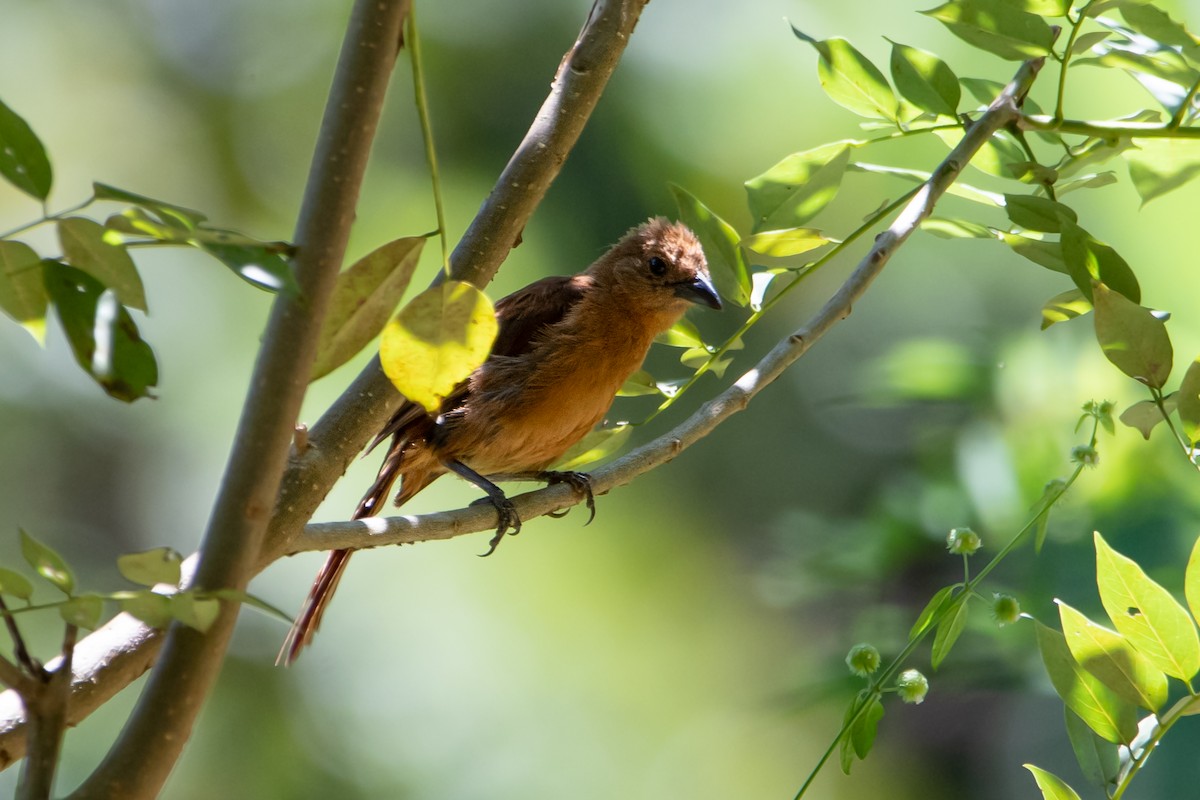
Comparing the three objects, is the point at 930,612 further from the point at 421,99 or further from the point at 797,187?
the point at 421,99

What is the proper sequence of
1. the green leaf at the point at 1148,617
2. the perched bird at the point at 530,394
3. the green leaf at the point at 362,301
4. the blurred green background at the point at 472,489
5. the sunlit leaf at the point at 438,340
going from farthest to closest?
the blurred green background at the point at 472,489
the perched bird at the point at 530,394
the green leaf at the point at 1148,617
the green leaf at the point at 362,301
the sunlit leaf at the point at 438,340

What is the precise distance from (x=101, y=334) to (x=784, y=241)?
1.05 metres

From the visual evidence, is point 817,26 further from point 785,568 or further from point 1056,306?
point 1056,306

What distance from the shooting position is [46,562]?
0.95 m

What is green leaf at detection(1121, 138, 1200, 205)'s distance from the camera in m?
1.59

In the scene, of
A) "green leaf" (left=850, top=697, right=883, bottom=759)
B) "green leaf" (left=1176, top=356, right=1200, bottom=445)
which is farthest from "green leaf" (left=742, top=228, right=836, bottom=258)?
"green leaf" (left=850, top=697, right=883, bottom=759)

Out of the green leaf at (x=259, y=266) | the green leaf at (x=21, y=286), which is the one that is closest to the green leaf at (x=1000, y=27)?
the green leaf at (x=259, y=266)

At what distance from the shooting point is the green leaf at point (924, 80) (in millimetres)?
1603

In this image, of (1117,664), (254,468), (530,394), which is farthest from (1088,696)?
(530,394)

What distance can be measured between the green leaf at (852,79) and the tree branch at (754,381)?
159mm

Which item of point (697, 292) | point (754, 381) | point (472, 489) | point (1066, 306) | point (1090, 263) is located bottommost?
point (472, 489)

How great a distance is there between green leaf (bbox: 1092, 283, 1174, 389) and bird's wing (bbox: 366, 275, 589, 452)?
2.26 metres

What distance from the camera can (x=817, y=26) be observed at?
5.04 meters

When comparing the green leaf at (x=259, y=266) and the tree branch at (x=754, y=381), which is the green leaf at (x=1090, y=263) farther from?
the green leaf at (x=259, y=266)
